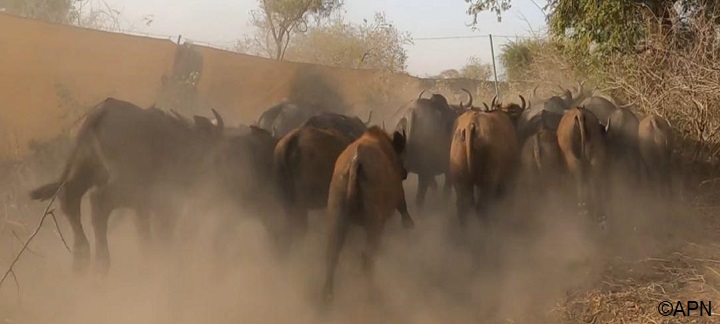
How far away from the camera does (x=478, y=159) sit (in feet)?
26.2

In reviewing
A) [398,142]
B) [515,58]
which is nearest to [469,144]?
[398,142]

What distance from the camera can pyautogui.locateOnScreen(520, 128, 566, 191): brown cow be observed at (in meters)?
8.70

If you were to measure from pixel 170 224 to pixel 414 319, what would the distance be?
9.19ft

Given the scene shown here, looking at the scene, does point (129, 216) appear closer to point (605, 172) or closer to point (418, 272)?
point (418, 272)

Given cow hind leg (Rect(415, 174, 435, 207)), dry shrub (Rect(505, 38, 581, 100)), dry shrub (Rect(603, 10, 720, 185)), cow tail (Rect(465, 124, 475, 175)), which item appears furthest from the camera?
dry shrub (Rect(505, 38, 581, 100))

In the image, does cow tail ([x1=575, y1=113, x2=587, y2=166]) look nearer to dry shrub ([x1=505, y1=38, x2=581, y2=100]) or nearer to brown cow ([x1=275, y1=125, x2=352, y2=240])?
brown cow ([x1=275, y1=125, x2=352, y2=240])

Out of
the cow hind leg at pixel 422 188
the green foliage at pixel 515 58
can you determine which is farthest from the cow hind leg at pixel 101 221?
the green foliage at pixel 515 58

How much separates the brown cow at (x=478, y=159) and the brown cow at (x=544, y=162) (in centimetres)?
52

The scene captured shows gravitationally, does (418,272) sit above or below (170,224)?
below

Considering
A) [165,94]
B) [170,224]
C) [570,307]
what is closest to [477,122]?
[570,307]

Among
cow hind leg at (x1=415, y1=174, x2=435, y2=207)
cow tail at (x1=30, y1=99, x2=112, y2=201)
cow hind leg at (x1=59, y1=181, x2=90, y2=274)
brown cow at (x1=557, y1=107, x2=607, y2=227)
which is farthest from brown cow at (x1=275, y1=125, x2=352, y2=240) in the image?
brown cow at (x1=557, y1=107, x2=607, y2=227)

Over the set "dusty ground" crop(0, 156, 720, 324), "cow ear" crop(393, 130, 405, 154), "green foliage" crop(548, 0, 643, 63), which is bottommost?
"dusty ground" crop(0, 156, 720, 324)

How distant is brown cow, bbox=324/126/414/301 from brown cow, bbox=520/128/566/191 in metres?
3.00

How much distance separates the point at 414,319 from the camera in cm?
586
